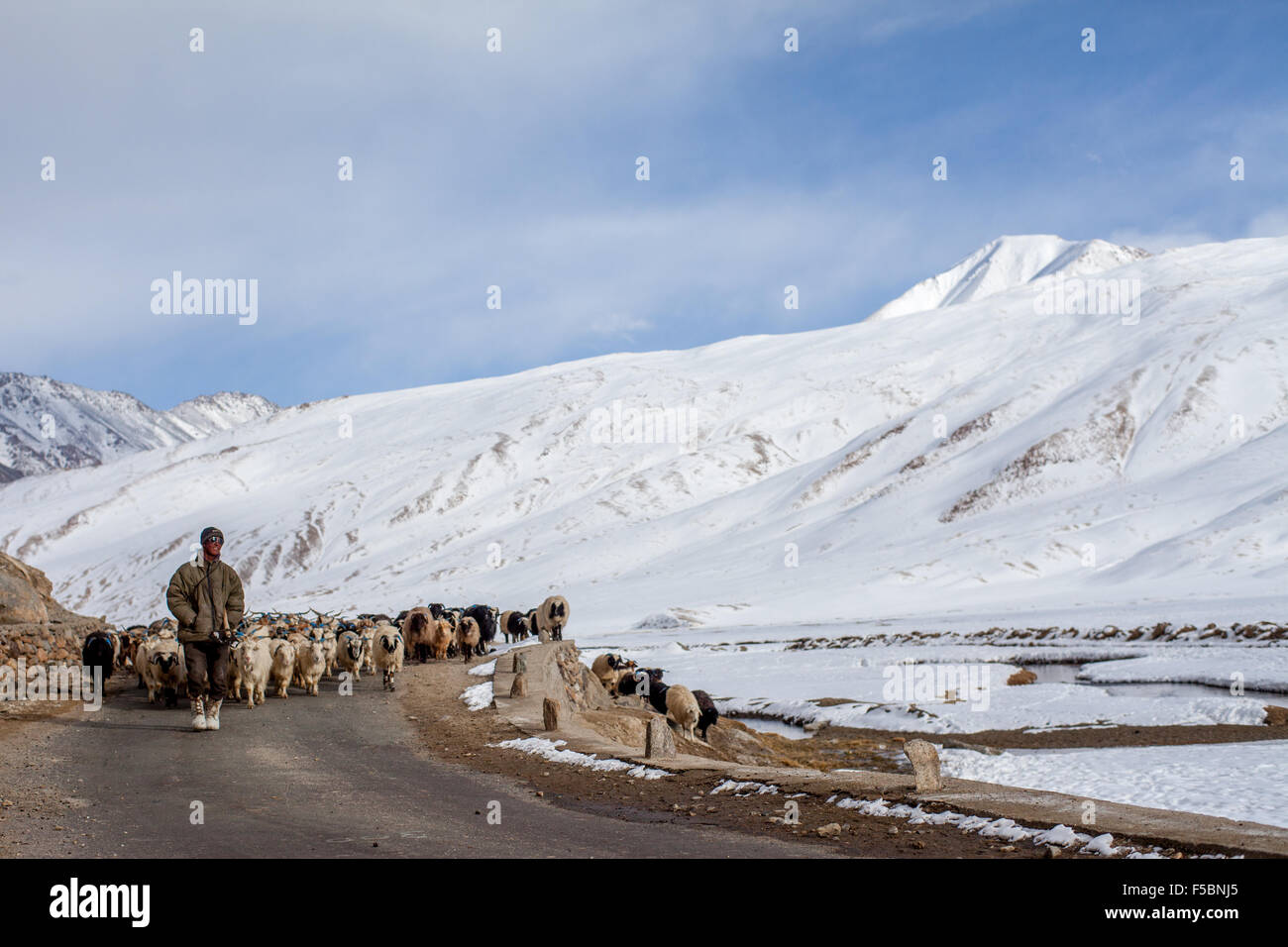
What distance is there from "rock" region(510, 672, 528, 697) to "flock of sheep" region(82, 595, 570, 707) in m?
3.86

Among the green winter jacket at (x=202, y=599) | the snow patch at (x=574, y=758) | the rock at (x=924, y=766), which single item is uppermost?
the green winter jacket at (x=202, y=599)

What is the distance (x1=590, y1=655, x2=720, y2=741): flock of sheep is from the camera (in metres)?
24.7

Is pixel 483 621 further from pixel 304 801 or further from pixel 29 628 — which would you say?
pixel 304 801

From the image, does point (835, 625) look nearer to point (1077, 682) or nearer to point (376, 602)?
point (1077, 682)

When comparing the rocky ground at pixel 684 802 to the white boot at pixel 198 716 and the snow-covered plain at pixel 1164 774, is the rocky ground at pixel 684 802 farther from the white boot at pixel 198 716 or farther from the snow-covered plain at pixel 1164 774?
the snow-covered plain at pixel 1164 774

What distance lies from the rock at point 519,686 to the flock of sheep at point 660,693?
3.37 m

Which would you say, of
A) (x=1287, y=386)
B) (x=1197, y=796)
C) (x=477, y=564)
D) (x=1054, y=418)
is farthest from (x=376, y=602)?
(x=1197, y=796)

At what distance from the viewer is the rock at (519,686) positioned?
2623 cm

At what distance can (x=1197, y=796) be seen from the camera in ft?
62.8

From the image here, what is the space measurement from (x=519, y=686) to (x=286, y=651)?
17.5 ft

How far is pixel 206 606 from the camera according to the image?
1752 cm

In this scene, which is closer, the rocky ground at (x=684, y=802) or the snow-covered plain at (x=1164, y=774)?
the rocky ground at (x=684, y=802)

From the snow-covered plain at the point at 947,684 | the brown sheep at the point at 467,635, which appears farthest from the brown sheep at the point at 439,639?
the snow-covered plain at the point at 947,684

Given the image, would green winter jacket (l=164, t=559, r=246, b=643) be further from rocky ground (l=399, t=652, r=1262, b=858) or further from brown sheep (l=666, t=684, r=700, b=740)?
brown sheep (l=666, t=684, r=700, b=740)
